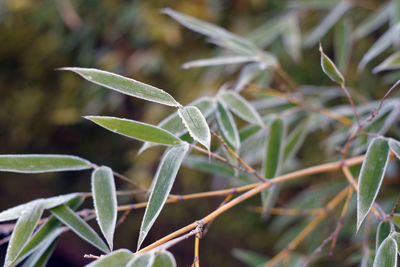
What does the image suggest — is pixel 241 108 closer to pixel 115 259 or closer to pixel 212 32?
pixel 212 32

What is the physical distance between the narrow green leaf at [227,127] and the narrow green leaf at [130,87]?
4.3 inches

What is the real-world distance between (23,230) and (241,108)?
0.82 ft

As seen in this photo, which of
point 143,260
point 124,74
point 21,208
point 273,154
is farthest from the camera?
point 124,74

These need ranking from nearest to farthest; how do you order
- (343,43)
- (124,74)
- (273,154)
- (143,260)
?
1. (143,260)
2. (273,154)
3. (343,43)
4. (124,74)

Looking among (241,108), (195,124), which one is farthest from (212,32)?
(195,124)

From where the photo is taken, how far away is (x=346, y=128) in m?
0.59

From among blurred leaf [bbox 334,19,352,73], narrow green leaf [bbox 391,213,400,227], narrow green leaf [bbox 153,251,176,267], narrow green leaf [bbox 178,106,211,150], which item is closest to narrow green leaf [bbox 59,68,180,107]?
narrow green leaf [bbox 178,106,211,150]

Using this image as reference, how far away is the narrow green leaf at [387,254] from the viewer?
0.30m

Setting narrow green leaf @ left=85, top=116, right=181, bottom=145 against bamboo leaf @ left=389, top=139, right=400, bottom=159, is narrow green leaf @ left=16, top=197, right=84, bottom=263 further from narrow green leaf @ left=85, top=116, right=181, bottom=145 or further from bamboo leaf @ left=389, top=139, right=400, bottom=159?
bamboo leaf @ left=389, top=139, right=400, bottom=159

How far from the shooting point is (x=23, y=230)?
0.35 meters

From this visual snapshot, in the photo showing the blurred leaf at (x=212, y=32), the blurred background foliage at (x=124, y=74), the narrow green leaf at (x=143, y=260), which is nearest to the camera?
the narrow green leaf at (x=143, y=260)

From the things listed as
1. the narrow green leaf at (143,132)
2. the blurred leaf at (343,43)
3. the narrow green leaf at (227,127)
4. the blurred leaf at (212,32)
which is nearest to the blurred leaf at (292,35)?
the blurred leaf at (343,43)

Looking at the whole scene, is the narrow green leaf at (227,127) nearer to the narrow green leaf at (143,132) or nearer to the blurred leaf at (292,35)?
the narrow green leaf at (143,132)

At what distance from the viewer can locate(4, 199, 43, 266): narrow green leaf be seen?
1.08 feet
